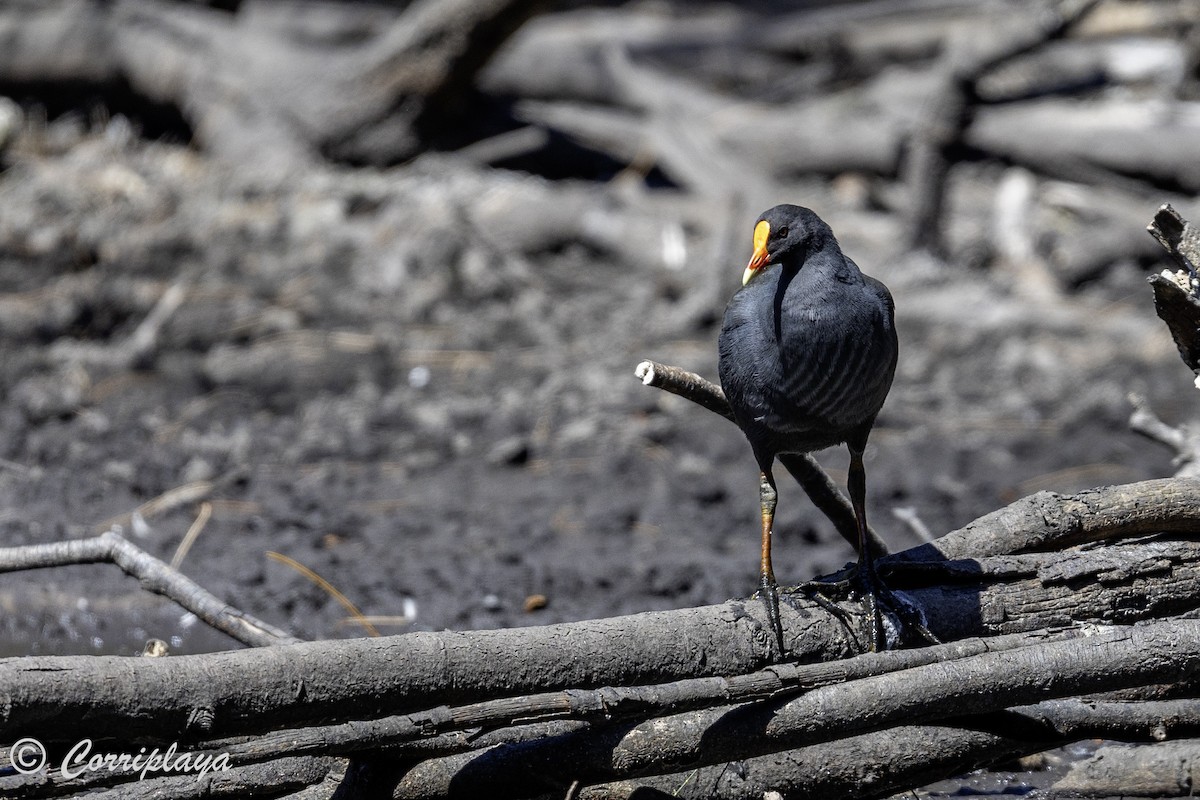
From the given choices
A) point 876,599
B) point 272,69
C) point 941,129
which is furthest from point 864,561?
point 272,69

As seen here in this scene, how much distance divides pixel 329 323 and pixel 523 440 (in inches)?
63.2

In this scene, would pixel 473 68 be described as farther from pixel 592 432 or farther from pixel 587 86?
pixel 592 432

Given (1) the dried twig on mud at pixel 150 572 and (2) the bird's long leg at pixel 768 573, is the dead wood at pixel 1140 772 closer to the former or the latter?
(2) the bird's long leg at pixel 768 573

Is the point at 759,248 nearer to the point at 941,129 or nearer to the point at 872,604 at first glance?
the point at 872,604

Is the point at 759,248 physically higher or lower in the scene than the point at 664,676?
higher

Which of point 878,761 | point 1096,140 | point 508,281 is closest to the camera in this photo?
point 878,761

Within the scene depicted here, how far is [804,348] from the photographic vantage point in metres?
2.50

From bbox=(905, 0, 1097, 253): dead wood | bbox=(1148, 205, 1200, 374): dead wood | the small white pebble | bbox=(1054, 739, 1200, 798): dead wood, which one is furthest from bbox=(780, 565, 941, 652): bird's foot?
bbox=(905, 0, 1097, 253): dead wood

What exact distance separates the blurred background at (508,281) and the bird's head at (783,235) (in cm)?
164

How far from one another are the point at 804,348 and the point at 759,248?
0.24 meters

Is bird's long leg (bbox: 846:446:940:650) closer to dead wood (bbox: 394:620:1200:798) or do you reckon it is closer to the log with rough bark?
the log with rough bark

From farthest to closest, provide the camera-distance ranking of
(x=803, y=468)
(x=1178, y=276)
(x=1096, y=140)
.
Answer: (x=1096, y=140) → (x=803, y=468) → (x=1178, y=276)

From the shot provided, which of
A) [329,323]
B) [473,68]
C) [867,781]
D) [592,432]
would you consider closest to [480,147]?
[473,68]

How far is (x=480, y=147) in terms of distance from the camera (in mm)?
8133
